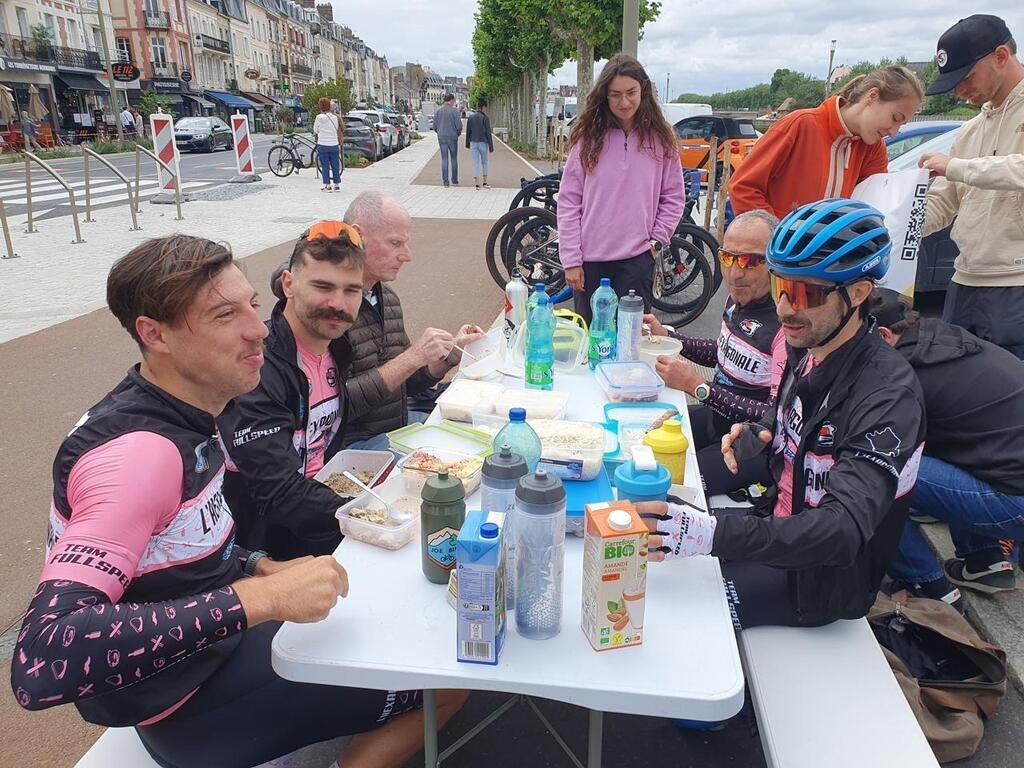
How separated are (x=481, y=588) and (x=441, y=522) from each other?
0.33 m

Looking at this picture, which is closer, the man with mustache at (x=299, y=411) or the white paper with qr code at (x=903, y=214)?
the man with mustache at (x=299, y=411)

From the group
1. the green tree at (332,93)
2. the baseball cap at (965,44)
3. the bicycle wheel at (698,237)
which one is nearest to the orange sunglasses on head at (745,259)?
the baseball cap at (965,44)

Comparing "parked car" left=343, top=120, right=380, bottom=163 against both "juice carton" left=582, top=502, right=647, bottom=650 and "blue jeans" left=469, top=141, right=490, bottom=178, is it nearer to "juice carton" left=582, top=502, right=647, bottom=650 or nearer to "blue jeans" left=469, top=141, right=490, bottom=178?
"blue jeans" left=469, top=141, right=490, bottom=178

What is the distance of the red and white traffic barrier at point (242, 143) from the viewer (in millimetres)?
15375

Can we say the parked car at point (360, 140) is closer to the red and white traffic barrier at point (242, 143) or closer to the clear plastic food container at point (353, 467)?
the red and white traffic barrier at point (242, 143)

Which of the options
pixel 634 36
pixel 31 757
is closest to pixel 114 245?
pixel 634 36

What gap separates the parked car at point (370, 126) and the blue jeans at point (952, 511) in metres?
25.4

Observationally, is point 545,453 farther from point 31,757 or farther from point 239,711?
point 31,757

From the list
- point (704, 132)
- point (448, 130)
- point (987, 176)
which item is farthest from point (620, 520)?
point (704, 132)

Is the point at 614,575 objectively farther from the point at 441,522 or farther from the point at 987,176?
the point at 987,176

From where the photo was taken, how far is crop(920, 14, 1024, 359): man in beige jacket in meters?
3.05

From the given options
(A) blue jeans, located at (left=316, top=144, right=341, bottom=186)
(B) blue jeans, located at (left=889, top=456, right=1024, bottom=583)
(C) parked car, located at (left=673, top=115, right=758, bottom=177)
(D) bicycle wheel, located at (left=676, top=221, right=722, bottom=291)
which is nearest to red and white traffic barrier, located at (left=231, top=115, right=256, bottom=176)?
(A) blue jeans, located at (left=316, top=144, right=341, bottom=186)

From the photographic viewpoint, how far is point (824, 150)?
355 centimetres

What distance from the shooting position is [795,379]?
218 centimetres
